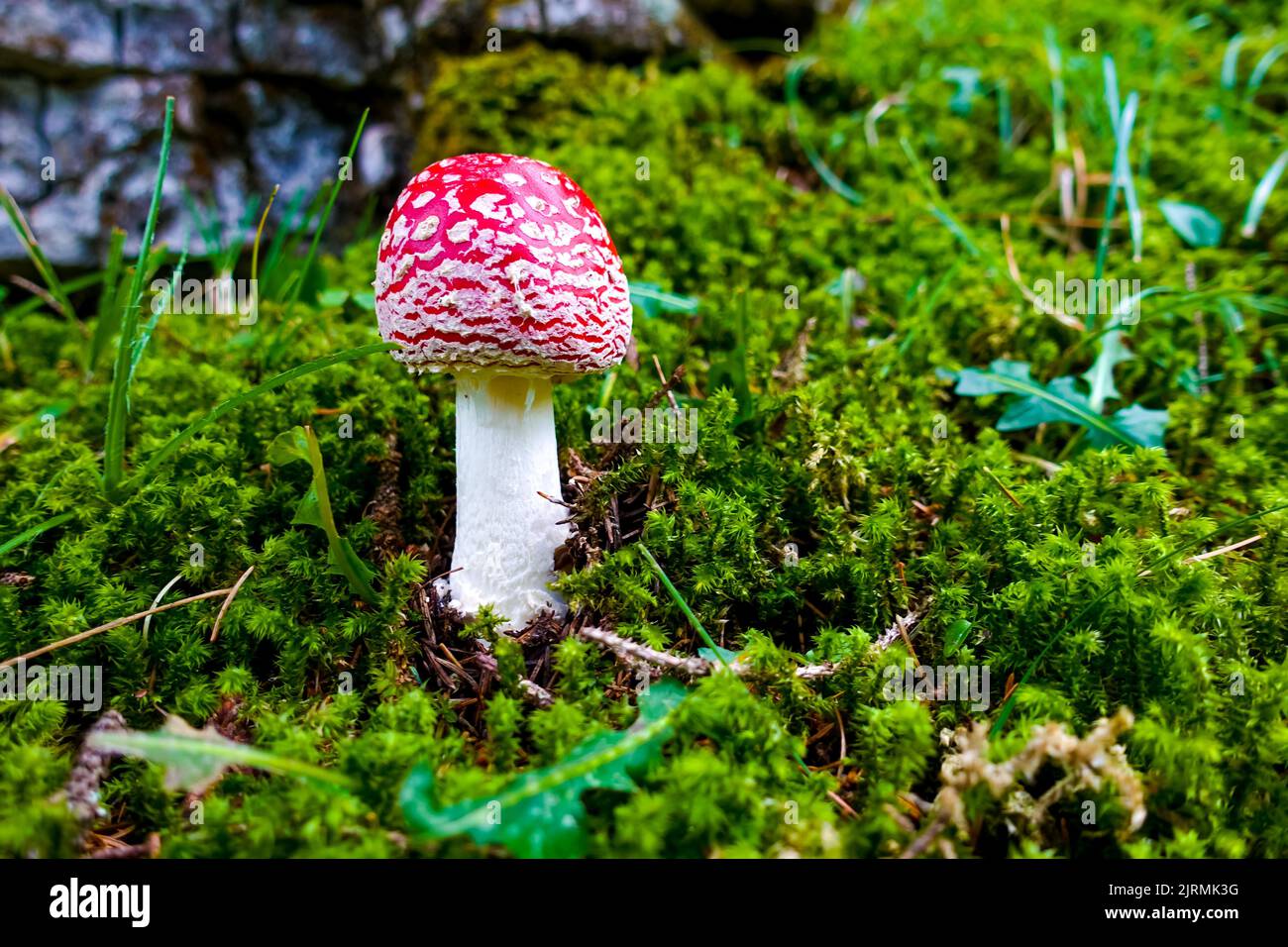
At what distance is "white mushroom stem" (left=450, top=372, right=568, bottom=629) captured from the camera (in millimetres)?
2297

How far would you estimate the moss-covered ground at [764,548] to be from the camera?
5.35 feet

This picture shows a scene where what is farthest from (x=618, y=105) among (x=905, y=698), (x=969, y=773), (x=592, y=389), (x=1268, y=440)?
(x=969, y=773)

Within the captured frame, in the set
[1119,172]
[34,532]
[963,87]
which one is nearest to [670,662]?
[34,532]

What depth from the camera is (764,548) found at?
92.9 inches

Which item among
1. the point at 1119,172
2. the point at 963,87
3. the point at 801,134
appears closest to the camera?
the point at 1119,172

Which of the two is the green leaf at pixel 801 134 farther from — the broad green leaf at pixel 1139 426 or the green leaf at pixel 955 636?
the green leaf at pixel 955 636

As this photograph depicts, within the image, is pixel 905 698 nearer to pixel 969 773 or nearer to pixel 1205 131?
pixel 969 773

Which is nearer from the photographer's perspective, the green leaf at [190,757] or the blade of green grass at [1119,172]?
the green leaf at [190,757]

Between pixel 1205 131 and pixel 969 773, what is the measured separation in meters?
4.45

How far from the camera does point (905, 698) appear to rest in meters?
1.95

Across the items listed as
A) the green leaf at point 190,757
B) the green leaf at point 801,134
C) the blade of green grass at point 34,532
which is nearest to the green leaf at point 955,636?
the green leaf at point 190,757

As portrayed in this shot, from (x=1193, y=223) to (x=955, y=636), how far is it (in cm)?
291

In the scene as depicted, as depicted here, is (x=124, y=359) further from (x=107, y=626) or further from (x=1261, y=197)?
(x=1261, y=197)

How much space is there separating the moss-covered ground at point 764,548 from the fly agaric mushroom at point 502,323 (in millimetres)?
143
